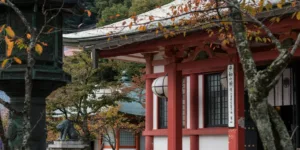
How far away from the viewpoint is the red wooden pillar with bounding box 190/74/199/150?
589 inches

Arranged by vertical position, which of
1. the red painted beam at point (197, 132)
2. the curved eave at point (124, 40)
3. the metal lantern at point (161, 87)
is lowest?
the red painted beam at point (197, 132)

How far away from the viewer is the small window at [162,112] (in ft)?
53.1

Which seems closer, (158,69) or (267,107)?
(267,107)

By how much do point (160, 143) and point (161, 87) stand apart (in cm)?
196

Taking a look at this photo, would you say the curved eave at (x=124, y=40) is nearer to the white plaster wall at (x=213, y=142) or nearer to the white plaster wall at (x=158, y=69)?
the white plaster wall at (x=158, y=69)

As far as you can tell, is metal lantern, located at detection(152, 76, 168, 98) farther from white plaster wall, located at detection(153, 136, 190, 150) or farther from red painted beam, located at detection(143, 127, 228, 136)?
white plaster wall, located at detection(153, 136, 190, 150)

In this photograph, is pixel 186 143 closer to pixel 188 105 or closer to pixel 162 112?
pixel 188 105

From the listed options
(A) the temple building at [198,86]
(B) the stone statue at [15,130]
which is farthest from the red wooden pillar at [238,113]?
(B) the stone statue at [15,130]

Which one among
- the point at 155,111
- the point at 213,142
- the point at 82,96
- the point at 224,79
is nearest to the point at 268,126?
the point at 224,79

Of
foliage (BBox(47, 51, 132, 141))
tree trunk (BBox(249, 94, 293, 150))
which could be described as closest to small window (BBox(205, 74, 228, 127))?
tree trunk (BBox(249, 94, 293, 150))

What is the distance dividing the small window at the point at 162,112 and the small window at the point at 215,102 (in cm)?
169

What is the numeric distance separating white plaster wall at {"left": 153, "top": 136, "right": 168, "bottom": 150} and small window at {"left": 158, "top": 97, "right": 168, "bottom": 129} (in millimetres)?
323

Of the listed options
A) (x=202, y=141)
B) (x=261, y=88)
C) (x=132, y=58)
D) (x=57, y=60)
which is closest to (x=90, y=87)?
(x=132, y=58)

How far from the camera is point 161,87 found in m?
15.0
